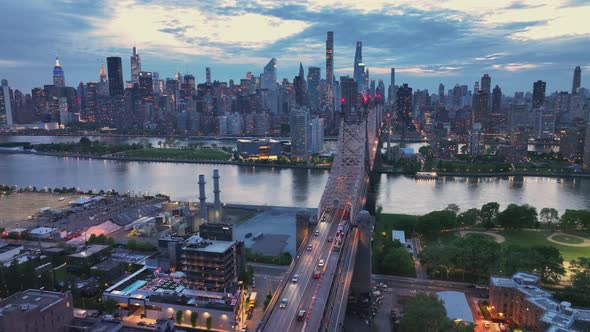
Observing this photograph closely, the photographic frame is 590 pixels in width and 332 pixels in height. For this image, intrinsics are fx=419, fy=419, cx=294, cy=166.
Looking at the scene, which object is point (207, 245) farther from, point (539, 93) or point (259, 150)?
point (539, 93)

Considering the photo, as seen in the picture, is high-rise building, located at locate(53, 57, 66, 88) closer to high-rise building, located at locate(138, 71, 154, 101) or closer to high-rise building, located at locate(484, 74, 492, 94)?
high-rise building, located at locate(138, 71, 154, 101)

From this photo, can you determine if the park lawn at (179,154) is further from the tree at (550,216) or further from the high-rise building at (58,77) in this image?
the high-rise building at (58,77)

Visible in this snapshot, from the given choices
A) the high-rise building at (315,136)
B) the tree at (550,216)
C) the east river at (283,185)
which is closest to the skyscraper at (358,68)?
the high-rise building at (315,136)

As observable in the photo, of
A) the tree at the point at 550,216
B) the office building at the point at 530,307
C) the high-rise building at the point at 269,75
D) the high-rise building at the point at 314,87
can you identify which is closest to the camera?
the office building at the point at 530,307

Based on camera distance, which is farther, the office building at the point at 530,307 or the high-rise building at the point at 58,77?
the high-rise building at the point at 58,77

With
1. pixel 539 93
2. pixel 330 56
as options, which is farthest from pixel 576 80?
pixel 330 56
